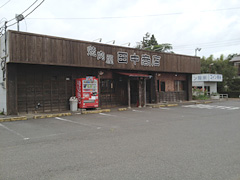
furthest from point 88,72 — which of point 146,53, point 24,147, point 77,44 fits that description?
point 24,147

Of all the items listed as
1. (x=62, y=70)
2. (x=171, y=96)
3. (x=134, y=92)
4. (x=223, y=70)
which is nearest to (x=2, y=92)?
(x=62, y=70)

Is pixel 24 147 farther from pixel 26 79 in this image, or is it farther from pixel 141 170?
pixel 26 79

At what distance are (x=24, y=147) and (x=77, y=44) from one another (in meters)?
9.81

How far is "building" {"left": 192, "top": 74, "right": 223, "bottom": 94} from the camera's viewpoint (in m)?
33.3

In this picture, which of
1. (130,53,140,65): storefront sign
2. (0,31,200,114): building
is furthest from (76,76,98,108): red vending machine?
(130,53,140,65): storefront sign

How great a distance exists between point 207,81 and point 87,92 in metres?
24.9

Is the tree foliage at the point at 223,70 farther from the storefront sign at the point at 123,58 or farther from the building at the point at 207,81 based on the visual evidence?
the storefront sign at the point at 123,58

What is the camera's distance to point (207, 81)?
3397 cm

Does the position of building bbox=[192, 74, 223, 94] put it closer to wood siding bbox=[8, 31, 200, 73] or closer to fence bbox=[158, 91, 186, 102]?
fence bbox=[158, 91, 186, 102]

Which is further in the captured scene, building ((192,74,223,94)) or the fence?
building ((192,74,223,94))

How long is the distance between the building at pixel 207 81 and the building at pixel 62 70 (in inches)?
564

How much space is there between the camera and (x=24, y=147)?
6.28m

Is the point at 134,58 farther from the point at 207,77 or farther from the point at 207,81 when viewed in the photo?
the point at 207,81

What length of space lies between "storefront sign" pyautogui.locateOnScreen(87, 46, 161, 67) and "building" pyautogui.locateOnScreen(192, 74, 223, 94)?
53.4ft
